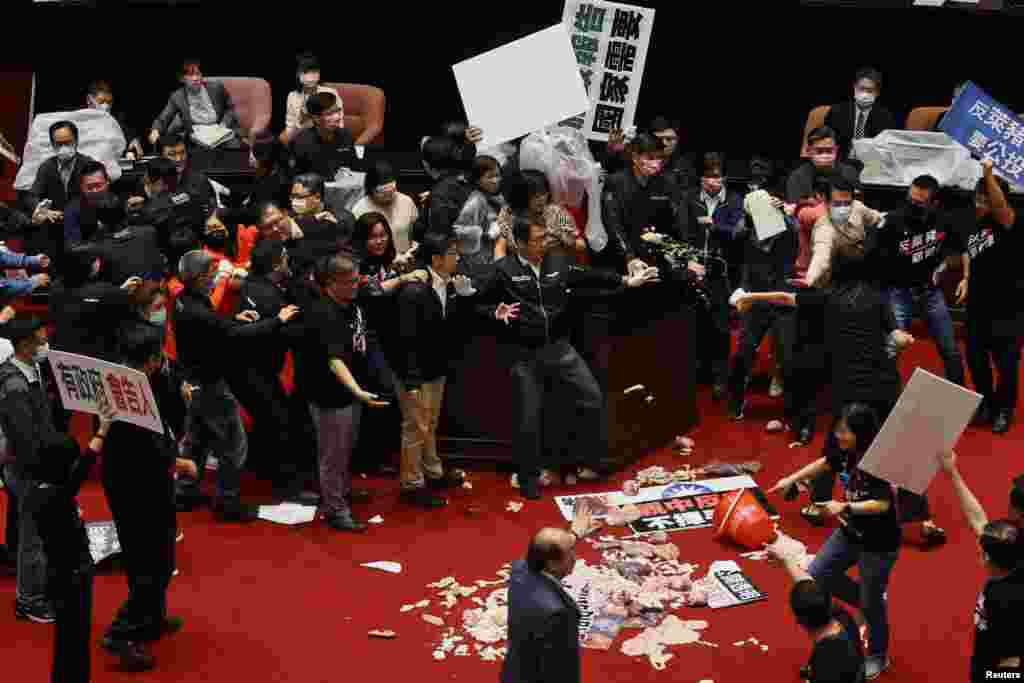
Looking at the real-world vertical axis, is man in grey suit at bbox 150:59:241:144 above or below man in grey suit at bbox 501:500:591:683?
above

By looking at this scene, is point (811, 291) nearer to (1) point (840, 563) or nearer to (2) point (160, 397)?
(1) point (840, 563)

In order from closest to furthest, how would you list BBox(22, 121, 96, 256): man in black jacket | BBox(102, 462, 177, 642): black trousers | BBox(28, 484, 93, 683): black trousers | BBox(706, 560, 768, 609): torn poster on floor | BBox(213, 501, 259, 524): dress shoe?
BBox(28, 484, 93, 683): black trousers
BBox(102, 462, 177, 642): black trousers
BBox(706, 560, 768, 609): torn poster on floor
BBox(213, 501, 259, 524): dress shoe
BBox(22, 121, 96, 256): man in black jacket

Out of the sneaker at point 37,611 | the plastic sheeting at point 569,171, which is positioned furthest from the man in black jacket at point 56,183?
the sneaker at point 37,611

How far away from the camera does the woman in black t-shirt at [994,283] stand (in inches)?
356

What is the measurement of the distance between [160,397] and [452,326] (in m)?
2.08

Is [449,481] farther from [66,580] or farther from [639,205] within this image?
[66,580]

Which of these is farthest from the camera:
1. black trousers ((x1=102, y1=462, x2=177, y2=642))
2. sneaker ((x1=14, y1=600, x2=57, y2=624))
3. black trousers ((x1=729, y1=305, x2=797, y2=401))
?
black trousers ((x1=729, y1=305, x2=797, y2=401))

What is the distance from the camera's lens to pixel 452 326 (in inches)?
332

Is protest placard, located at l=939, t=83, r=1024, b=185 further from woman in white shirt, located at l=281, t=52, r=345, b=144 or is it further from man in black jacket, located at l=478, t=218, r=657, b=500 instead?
woman in white shirt, located at l=281, t=52, r=345, b=144

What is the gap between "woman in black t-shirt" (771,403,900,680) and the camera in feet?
20.5

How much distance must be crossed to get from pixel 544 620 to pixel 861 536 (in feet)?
5.70

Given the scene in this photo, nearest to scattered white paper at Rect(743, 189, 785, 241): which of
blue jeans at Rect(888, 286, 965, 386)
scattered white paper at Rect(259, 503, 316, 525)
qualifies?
blue jeans at Rect(888, 286, 965, 386)

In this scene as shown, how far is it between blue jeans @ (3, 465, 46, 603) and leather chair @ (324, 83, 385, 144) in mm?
5923

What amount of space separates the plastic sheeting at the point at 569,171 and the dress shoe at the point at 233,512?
2.95 metres
